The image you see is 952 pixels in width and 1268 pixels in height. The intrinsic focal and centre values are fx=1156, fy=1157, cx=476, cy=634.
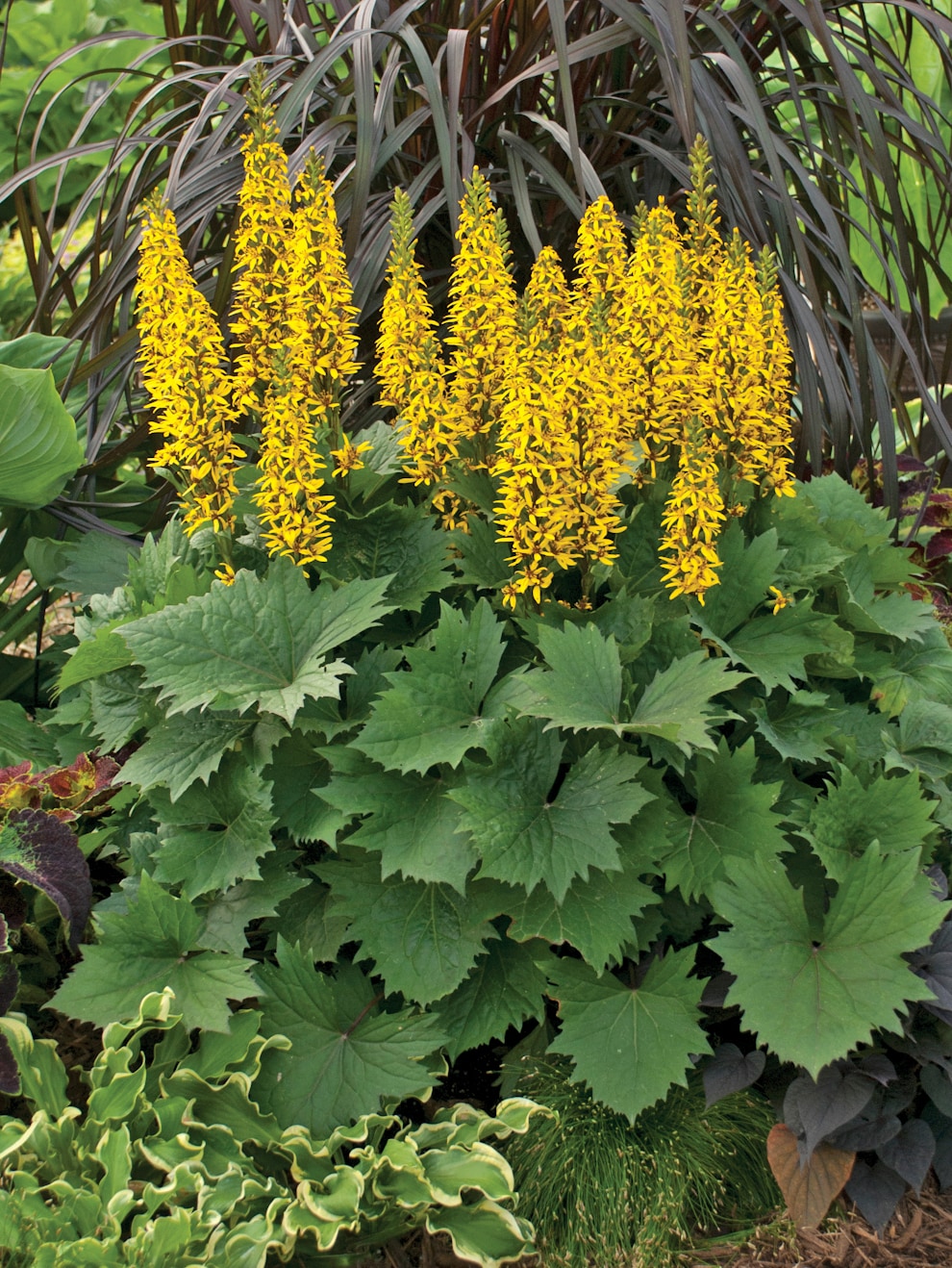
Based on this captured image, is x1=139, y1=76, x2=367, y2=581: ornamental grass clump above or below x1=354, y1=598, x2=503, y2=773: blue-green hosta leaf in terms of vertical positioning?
above

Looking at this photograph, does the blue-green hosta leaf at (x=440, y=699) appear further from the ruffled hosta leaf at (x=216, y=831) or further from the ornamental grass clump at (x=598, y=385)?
the ruffled hosta leaf at (x=216, y=831)

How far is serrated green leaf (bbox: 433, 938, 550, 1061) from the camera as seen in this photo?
1773mm

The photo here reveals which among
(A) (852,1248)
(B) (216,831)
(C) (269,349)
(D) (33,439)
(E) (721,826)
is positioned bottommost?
(A) (852,1248)

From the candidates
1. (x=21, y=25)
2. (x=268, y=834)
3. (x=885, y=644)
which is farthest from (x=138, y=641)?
(x=21, y=25)

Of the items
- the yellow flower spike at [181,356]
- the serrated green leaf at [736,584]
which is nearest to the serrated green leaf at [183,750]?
the yellow flower spike at [181,356]

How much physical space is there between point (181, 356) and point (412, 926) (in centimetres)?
97

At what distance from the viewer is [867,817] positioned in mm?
1813

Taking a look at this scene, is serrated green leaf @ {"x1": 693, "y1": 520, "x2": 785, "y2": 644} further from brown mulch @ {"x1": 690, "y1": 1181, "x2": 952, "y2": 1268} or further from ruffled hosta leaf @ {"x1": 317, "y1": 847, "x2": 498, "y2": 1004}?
brown mulch @ {"x1": 690, "y1": 1181, "x2": 952, "y2": 1268}

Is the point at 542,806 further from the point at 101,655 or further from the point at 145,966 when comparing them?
the point at 101,655

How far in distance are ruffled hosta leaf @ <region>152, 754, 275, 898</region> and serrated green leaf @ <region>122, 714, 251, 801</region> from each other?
1.3 inches

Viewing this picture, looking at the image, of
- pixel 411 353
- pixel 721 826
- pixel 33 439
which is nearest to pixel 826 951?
pixel 721 826

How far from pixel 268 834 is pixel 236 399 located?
2.38ft

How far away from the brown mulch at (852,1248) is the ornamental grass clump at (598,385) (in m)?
0.97

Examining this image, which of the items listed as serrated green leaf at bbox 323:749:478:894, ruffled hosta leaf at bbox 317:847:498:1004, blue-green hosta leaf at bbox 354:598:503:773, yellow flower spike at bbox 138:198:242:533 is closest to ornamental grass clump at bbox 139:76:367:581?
yellow flower spike at bbox 138:198:242:533
